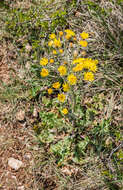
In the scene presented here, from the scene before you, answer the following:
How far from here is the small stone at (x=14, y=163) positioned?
2.51 meters

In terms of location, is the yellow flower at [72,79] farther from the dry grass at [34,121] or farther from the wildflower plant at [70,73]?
the dry grass at [34,121]

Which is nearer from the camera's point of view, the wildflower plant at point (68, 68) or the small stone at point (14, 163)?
the wildflower plant at point (68, 68)

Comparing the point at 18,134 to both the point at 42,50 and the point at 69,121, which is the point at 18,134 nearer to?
the point at 69,121

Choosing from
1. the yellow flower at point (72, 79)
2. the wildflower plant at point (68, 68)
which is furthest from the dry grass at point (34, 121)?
the yellow flower at point (72, 79)

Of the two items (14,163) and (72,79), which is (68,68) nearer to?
(72,79)

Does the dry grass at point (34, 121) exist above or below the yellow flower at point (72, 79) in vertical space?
below

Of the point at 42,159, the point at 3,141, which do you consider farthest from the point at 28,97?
the point at 42,159

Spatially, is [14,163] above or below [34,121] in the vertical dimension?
below

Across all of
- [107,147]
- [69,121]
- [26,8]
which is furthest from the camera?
[26,8]

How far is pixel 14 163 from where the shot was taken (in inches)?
99.5

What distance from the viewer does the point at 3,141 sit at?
8.69ft

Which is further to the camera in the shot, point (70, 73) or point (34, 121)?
point (34, 121)

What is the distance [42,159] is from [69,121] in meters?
0.52

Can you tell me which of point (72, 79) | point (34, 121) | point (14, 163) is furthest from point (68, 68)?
point (14, 163)
